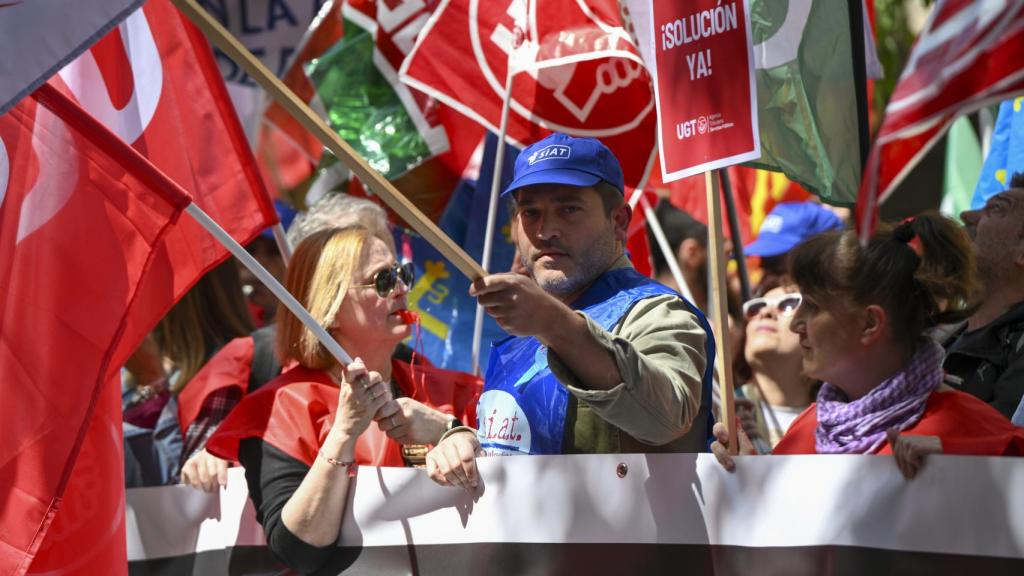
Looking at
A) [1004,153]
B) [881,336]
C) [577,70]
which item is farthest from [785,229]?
[881,336]

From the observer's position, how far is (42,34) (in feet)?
10.6

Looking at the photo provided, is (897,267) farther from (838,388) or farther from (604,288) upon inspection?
(604,288)

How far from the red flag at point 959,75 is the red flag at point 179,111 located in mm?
2256

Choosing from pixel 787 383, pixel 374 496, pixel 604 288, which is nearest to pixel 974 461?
pixel 604 288

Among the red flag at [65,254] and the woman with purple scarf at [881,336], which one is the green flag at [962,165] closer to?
the woman with purple scarf at [881,336]

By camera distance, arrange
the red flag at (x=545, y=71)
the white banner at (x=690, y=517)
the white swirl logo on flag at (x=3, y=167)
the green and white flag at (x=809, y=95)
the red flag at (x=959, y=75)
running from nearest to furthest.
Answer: the red flag at (x=959, y=75)
the white banner at (x=690, y=517)
the white swirl logo on flag at (x=3, y=167)
the green and white flag at (x=809, y=95)
the red flag at (x=545, y=71)

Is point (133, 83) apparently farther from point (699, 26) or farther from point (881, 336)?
point (881, 336)

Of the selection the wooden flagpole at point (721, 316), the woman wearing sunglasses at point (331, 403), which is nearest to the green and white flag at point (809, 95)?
the wooden flagpole at point (721, 316)

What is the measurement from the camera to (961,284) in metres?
3.32

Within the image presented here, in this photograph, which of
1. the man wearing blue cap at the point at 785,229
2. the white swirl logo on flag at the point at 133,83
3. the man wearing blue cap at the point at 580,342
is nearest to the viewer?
Result: the man wearing blue cap at the point at 580,342

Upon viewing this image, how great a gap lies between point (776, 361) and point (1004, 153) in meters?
1.14

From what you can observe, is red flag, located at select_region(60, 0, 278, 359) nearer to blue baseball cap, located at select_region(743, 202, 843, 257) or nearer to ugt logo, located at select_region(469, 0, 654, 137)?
ugt logo, located at select_region(469, 0, 654, 137)

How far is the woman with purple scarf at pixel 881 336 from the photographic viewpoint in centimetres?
308

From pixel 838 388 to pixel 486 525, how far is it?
88cm
